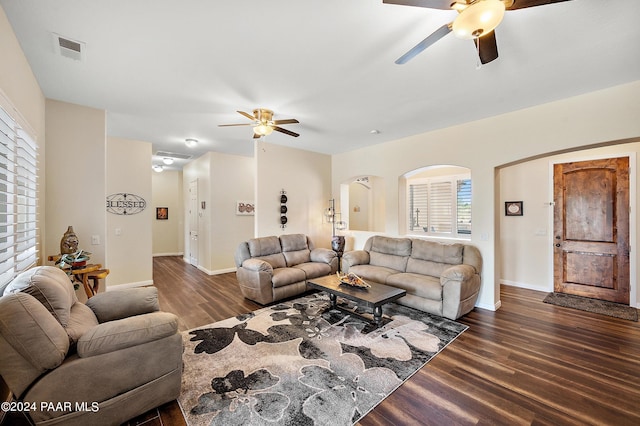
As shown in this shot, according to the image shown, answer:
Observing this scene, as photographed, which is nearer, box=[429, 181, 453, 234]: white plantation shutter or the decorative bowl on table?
the decorative bowl on table

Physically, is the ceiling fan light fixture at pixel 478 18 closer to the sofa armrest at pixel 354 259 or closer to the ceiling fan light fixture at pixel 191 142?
the sofa armrest at pixel 354 259

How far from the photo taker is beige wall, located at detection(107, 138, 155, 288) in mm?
5066

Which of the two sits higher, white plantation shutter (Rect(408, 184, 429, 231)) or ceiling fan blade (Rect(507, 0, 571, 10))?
ceiling fan blade (Rect(507, 0, 571, 10))

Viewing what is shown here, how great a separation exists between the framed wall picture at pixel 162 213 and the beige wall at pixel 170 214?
0.29 ft

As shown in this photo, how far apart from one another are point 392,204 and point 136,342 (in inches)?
180

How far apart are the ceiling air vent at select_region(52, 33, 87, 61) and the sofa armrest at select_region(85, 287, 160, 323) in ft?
7.31

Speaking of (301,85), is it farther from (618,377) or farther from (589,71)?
(618,377)

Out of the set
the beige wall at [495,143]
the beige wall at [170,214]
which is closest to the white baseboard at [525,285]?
the beige wall at [495,143]

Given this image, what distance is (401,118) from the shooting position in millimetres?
4000

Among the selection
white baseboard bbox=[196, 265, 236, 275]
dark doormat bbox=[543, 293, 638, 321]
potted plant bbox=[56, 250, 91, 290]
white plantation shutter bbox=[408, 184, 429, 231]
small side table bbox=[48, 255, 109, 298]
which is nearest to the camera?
potted plant bbox=[56, 250, 91, 290]

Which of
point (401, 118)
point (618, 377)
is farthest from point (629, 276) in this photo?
point (401, 118)

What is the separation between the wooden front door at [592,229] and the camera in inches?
161

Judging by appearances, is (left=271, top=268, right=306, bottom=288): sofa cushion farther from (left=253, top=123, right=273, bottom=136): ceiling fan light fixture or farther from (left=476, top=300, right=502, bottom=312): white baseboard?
(left=476, top=300, right=502, bottom=312): white baseboard

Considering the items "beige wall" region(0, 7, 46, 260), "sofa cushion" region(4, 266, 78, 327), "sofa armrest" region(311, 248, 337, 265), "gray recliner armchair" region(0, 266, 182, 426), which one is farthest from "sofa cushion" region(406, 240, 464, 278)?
"beige wall" region(0, 7, 46, 260)
